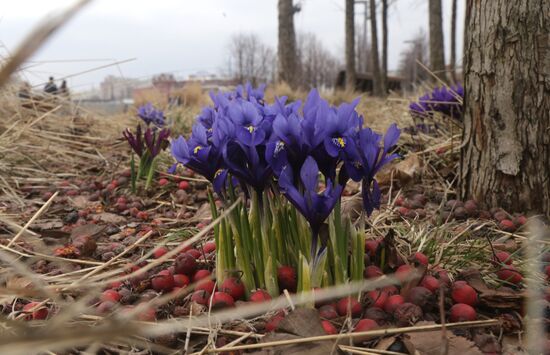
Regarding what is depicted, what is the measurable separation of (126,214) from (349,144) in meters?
1.85

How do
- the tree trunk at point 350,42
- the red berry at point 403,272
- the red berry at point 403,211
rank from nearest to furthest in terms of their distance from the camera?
the red berry at point 403,272
the red berry at point 403,211
the tree trunk at point 350,42

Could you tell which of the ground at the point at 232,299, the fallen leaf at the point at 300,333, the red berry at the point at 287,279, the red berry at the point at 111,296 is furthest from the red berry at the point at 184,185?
the fallen leaf at the point at 300,333

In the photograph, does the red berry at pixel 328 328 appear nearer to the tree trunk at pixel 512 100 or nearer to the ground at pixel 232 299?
the ground at pixel 232 299

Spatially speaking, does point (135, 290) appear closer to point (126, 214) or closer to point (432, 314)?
point (432, 314)

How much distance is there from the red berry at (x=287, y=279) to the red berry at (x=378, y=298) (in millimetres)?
203

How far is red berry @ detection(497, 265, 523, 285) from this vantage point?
1.51 meters

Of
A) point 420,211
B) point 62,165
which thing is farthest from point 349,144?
point 62,165

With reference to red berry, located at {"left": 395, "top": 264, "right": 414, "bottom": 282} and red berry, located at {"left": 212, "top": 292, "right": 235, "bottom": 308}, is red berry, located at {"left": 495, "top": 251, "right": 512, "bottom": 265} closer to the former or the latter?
red berry, located at {"left": 395, "top": 264, "right": 414, "bottom": 282}

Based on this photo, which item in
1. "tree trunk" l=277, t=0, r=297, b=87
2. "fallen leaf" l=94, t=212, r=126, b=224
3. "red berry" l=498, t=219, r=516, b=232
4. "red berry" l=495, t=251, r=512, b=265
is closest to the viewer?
"red berry" l=495, t=251, r=512, b=265

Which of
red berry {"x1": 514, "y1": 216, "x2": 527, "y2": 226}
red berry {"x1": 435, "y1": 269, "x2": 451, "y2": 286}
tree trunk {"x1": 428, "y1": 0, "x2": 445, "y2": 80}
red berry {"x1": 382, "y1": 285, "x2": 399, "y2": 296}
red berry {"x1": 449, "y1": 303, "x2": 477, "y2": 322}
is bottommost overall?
red berry {"x1": 514, "y1": 216, "x2": 527, "y2": 226}

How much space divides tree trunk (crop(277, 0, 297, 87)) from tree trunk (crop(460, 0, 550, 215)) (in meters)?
9.19

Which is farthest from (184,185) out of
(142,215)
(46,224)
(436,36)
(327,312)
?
(436,36)

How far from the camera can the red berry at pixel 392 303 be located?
127cm

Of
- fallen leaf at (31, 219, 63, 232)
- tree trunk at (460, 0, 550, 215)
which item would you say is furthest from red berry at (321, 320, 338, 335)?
fallen leaf at (31, 219, 63, 232)
